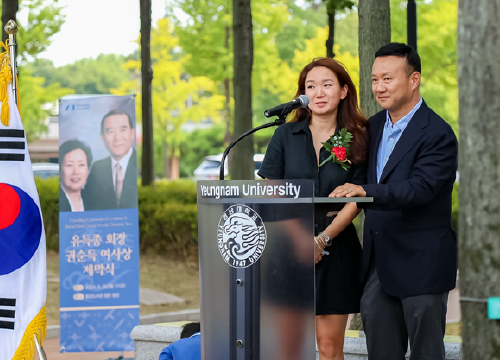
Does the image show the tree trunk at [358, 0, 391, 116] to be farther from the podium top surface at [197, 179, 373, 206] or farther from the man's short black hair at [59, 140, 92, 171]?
the podium top surface at [197, 179, 373, 206]

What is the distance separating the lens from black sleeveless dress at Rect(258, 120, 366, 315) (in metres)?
3.42

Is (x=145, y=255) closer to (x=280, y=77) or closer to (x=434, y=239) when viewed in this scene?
(x=434, y=239)

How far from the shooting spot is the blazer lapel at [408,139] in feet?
10.2

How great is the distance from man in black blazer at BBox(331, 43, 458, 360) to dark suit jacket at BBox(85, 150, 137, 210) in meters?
3.37

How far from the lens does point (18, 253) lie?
4473 millimetres

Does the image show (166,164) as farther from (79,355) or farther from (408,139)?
(408,139)

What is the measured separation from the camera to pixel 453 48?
15.6m

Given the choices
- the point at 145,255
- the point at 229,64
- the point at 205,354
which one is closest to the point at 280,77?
the point at 229,64

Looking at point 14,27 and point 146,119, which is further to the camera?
point 146,119

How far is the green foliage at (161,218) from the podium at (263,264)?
7736mm

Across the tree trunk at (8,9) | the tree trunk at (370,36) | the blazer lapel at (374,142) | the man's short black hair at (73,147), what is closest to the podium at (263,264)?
the blazer lapel at (374,142)

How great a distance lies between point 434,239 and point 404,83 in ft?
2.41

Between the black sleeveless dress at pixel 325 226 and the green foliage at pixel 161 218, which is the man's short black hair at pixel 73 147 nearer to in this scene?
the black sleeveless dress at pixel 325 226

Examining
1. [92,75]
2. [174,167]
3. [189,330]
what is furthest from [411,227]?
[92,75]
